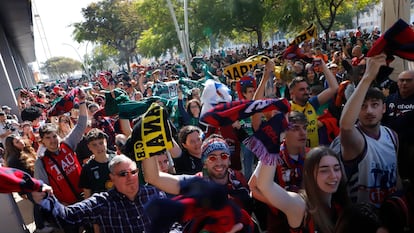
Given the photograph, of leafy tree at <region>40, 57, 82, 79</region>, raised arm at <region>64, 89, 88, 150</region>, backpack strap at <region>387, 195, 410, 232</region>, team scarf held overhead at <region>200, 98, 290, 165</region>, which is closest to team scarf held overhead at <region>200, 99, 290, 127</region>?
team scarf held overhead at <region>200, 98, 290, 165</region>

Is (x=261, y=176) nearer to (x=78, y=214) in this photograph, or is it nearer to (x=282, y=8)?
(x=78, y=214)

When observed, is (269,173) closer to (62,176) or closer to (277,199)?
(277,199)

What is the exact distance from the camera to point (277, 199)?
2.28 metres

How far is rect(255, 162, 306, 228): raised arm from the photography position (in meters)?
2.27

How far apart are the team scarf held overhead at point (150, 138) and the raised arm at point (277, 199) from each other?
0.81 m

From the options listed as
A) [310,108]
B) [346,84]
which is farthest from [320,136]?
[346,84]

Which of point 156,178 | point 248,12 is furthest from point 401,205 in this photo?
point 248,12

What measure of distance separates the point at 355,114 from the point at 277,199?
947mm

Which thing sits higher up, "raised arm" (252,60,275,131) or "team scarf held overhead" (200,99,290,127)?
"team scarf held overhead" (200,99,290,127)

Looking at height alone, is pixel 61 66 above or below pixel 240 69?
below

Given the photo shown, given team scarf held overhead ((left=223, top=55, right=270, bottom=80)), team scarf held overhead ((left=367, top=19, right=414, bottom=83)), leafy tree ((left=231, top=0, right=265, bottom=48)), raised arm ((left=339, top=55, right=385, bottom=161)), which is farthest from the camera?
leafy tree ((left=231, top=0, right=265, bottom=48))

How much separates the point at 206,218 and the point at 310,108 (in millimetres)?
3027

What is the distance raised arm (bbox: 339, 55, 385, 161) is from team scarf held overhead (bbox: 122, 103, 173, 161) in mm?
1366

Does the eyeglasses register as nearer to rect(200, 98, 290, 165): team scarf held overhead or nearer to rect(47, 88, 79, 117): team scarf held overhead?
rect(200, 98, 290, 165): team scarf held overhead
